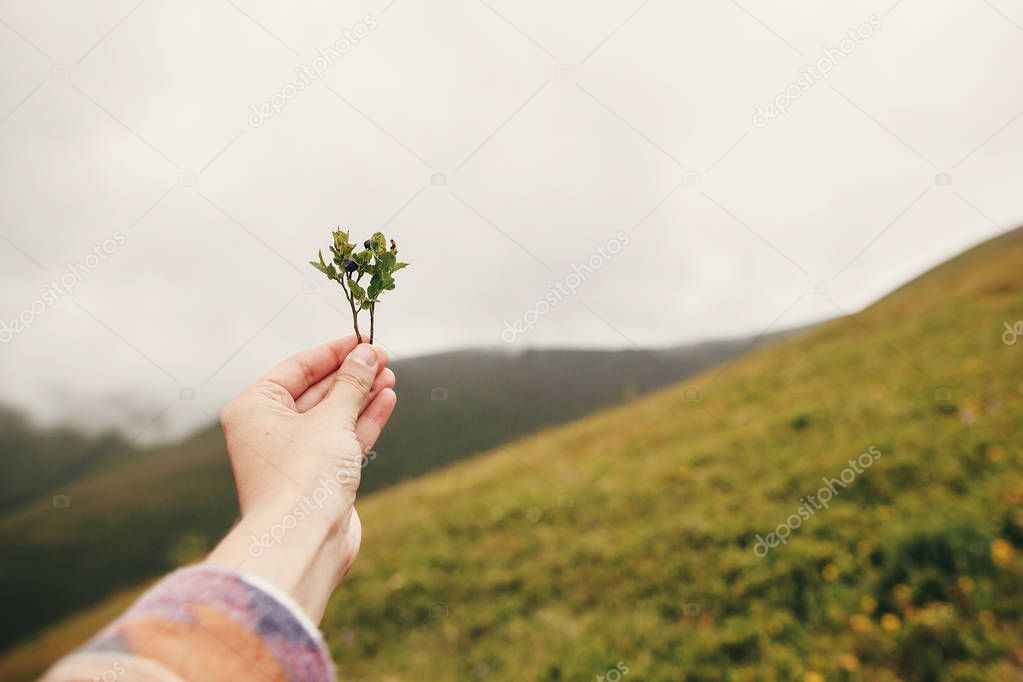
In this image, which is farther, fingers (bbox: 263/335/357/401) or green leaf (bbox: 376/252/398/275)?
fingers (bbox: 263/335/357/401)

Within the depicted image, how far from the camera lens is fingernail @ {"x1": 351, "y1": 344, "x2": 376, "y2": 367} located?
275 cm

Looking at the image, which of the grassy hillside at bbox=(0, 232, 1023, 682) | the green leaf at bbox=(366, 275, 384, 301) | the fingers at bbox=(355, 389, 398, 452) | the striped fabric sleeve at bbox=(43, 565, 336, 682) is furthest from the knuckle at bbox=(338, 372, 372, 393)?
the grassy hillside at bbox=(0, 232, 1023, 682)

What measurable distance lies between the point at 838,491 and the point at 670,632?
2.35 metres

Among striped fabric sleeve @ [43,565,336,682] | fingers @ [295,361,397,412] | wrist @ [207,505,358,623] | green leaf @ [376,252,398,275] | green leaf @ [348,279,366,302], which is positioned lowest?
wrist @ [207,505,358,623]

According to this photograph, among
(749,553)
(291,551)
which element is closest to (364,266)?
(291,551)

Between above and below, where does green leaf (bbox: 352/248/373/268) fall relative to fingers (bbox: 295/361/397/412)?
above

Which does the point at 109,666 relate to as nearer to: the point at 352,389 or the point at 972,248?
the point at 352,389

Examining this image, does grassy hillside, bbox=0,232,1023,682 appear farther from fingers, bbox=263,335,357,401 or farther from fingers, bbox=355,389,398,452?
fingers, bbox=263,335,357,401

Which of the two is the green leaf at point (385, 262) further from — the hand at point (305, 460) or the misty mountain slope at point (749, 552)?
the misty mountain slope at point (749, 552)

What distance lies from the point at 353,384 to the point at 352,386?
1 cm

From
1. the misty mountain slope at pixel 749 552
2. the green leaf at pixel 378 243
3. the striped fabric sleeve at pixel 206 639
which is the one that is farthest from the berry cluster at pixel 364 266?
the misty mountain slope at pixel 749 552

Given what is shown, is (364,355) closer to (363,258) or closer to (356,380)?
(356,380)

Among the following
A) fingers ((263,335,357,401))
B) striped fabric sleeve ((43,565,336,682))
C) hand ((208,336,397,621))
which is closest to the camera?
striped fabric sleeve ((43,565,336,682))

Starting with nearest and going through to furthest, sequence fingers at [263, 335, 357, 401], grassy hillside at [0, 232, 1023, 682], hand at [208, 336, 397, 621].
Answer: hand at [208, 336, 397, 621], fingers at [263, 335, 357, 401], grassy hillside at [0, 232, 1023, 682]
